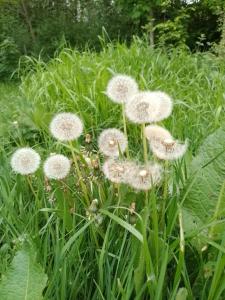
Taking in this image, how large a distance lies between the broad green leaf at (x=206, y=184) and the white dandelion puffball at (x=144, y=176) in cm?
13

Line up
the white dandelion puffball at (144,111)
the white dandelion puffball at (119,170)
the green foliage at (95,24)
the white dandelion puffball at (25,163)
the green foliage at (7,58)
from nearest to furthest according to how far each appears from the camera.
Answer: the white dandelion puffball at (144,111) → the white dandelion puffball at (119,170) → the white dandelion puffball at (25,163) → the green foliage at (7,58) → the green foliage at (95,24)

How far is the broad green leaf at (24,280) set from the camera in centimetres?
130

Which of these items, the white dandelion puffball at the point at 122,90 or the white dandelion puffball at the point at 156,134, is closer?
the white dandelion puffball at the point at 156,134

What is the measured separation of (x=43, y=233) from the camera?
5.93ft

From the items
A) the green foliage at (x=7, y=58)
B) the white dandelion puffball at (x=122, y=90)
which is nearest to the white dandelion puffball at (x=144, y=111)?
the white dandelion puffball at (x=122, y=90)

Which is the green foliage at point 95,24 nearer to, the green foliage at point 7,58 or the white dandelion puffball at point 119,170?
the green foliage at point 7,58

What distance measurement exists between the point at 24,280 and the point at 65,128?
542mm

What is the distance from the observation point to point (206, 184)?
Answer: 161 cm

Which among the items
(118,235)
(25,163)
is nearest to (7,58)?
(25,163)

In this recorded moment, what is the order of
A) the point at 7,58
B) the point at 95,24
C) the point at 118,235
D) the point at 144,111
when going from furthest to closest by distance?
the point at 95,24, the point at 7,58, the point at 118,235, the point at 144,111

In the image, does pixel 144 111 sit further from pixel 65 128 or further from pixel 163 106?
pixel 65 128

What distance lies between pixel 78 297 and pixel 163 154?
0.53 metres

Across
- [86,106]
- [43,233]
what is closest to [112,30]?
[86,106]

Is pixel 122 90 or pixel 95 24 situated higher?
pixel 122 90
